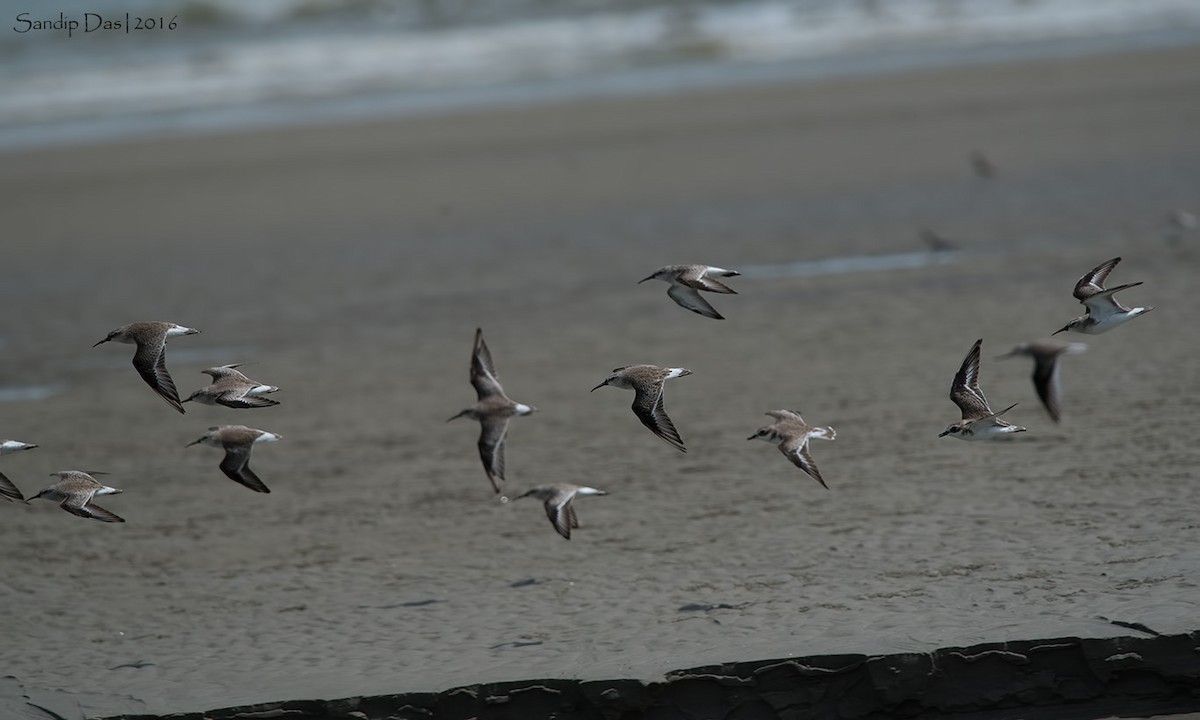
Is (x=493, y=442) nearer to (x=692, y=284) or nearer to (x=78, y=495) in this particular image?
(x=692, y=284)

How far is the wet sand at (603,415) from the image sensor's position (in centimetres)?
676

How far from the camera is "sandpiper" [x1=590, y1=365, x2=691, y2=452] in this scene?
6.03 m

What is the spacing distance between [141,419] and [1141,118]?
15.8m

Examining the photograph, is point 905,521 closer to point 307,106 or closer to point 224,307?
point 224,307

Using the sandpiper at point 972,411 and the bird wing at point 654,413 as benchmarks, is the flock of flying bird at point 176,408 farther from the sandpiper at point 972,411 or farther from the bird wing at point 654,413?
the sandpiper at point 972,411

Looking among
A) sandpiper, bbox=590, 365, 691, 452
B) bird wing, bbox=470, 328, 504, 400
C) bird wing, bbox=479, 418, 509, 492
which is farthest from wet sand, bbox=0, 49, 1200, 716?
bird wing, bbox=470, 328, 504, 400

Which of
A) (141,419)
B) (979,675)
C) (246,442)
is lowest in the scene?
(141,419)

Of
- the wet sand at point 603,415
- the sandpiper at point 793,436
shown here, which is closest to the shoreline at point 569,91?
the wet sand at point 603,415

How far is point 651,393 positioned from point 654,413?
0.44 feet

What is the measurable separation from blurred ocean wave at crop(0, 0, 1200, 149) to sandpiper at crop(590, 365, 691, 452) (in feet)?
76.4

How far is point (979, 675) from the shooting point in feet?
20.0

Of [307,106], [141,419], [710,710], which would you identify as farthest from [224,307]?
[307,106]

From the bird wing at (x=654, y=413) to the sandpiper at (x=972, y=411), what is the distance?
1.23 metres

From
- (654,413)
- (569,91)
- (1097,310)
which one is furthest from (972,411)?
(569,91)
